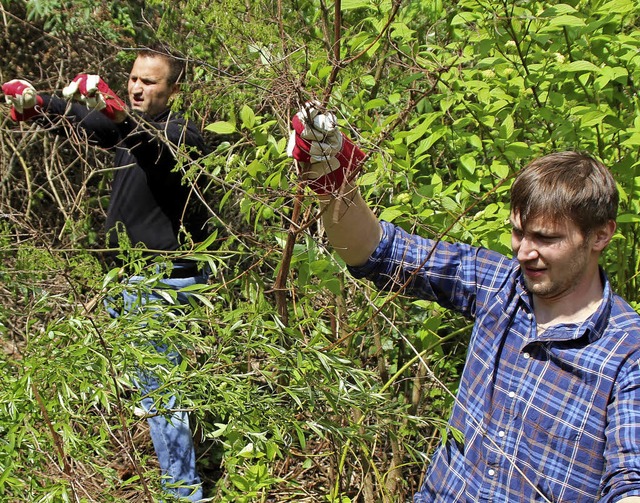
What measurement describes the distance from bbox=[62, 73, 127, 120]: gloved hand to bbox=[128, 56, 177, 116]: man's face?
0.37 metres

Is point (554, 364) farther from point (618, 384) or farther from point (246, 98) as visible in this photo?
point (246, 98)

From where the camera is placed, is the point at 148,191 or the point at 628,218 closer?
the point at 628,218

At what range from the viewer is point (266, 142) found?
7.50 ft

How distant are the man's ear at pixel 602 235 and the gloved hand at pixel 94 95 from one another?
1.62 m

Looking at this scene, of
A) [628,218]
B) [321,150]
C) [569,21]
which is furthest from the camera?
[628,218]

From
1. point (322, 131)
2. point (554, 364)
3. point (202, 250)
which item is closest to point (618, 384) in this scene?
point (554, 364)

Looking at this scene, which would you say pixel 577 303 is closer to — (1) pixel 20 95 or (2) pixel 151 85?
(2) pixel 151 85

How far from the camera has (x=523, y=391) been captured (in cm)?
184

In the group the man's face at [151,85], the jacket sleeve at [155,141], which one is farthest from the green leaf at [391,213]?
the man's face at [151,85]

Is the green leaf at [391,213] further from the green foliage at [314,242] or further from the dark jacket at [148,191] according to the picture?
the dark jacket at [148,191]

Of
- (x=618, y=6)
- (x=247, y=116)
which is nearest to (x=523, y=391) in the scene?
(x=247, y=116)

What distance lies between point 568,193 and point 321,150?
0.57 meters

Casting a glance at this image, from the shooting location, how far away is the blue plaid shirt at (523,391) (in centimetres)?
170

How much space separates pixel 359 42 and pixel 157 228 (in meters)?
1.23
